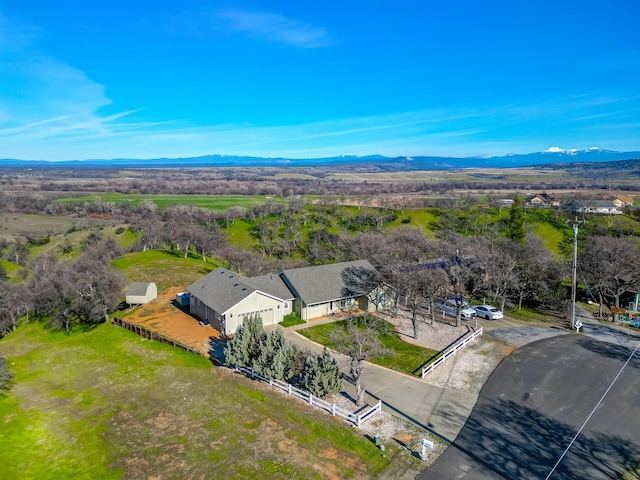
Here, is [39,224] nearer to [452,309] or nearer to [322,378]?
[452,309]

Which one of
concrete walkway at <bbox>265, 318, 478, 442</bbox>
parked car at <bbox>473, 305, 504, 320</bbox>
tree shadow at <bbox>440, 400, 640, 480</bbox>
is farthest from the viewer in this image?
parked car at <bbox>473, 305, 504, 320</bbox>

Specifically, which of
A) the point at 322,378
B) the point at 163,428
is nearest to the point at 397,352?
the point at 322,378

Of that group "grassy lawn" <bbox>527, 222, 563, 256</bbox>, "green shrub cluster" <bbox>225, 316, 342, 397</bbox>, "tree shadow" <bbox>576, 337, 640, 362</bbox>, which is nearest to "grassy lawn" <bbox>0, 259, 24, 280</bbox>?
"green shrub cluster" <bbox>225, 316, 342, 397</bbox>

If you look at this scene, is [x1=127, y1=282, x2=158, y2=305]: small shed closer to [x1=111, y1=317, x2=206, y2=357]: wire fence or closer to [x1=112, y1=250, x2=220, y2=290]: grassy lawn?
[x1=111, y1=317, x2=206, y2=357]: wire fence

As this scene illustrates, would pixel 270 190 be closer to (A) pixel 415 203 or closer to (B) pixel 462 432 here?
(A) pixel 415 203

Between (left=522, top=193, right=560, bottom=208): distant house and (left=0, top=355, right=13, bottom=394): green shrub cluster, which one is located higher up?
(left=522, top=193, right=560, bottom=208): distant house

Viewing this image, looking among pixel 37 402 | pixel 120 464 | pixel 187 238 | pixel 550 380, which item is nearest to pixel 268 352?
pixel 120 464

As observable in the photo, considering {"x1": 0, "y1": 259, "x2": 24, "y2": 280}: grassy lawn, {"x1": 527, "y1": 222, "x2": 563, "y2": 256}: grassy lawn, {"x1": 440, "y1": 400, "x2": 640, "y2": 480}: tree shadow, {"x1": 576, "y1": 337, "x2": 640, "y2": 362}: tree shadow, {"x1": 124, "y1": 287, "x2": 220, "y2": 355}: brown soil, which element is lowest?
{"x1": 0, "y1": 259, "x2": 24, "y2": 280}: grassy lawn
